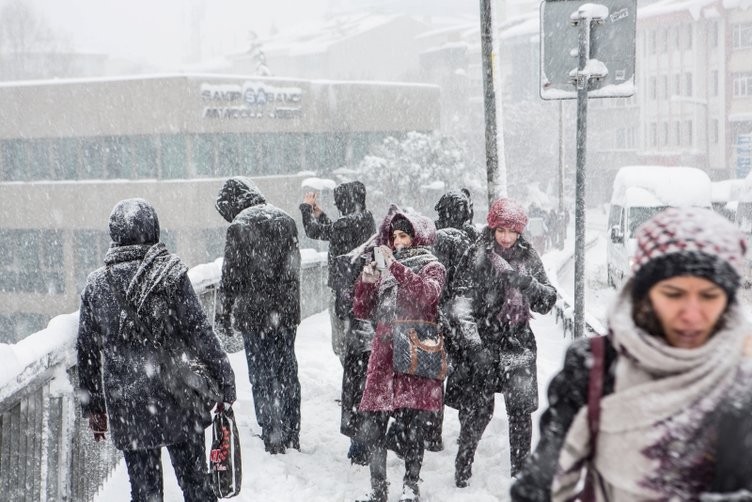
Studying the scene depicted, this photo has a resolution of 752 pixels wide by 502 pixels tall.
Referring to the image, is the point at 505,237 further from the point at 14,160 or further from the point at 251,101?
the point at 14,160

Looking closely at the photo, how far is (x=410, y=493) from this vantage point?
4988 mm

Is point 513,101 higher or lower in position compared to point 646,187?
higher

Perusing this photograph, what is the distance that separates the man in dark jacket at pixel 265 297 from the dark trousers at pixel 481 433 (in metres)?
1.30

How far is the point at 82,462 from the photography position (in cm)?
466

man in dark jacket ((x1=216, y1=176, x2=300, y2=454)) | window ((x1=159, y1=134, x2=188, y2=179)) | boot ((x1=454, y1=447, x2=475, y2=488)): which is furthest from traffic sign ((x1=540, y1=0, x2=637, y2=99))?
window ((x1=159, y1=134, x2=188, y2=179))

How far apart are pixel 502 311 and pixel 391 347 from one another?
2.34ft

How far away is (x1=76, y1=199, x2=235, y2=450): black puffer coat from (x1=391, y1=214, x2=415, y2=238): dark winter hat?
131 cm

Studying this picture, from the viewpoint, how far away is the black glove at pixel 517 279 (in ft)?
16.1

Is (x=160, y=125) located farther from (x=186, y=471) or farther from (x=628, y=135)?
(x=628, y=135)

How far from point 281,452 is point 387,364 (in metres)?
1.53

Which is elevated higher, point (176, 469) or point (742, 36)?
point (742, 36)

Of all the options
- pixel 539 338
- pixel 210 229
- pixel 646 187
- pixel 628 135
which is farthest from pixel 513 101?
pixel 539 338

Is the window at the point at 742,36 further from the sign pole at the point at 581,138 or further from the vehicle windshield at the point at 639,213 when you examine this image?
the sign pole at the point at 581,138

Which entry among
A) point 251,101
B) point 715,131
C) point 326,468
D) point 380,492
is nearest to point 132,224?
point 380,492
